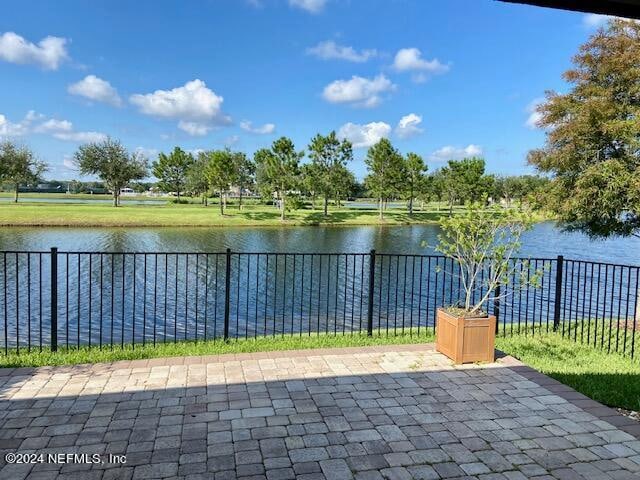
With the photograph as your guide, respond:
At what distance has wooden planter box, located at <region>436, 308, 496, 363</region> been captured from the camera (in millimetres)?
4766

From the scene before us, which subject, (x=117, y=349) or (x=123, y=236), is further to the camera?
(x=123, y=236)

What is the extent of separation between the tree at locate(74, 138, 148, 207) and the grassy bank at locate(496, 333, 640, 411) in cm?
4123

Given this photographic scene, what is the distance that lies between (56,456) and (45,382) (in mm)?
1500

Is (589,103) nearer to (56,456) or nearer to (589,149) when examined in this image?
(589,149)

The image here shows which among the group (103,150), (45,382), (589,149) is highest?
(103,150)

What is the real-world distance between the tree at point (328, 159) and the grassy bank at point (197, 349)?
31.2 metres

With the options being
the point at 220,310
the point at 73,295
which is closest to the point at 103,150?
the point at 73,295

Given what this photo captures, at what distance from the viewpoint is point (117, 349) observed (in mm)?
5367

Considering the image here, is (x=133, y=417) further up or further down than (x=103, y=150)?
further down

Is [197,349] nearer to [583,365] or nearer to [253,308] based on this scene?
[583,365]

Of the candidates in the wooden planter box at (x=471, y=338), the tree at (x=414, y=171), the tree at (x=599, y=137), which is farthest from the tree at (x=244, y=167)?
the wooden planter box at (x=471, y=338)

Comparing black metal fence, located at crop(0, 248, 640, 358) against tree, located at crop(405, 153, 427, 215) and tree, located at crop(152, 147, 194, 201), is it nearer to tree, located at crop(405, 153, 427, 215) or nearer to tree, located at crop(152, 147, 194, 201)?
tree, located at crop(405, 153, 427, 215)

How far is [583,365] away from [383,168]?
35442mm

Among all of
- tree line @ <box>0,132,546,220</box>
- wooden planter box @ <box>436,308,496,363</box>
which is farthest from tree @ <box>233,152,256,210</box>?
wooden planter box @ <box>436,308,496,363</box>
